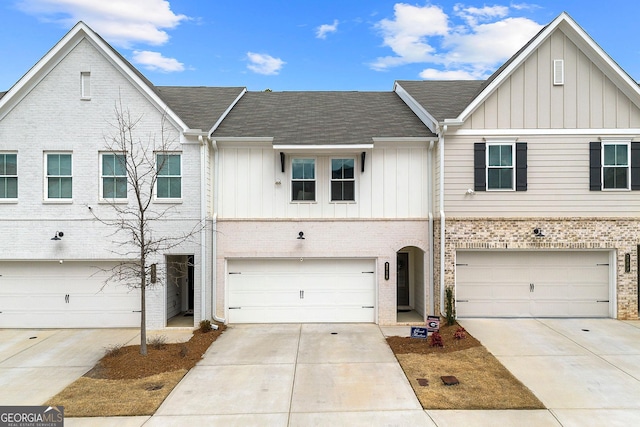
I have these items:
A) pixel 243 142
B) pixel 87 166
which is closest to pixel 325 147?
pixel 243 142

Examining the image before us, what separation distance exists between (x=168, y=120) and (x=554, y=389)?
11.8 meters

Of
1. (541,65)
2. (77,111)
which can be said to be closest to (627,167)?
(541,65)

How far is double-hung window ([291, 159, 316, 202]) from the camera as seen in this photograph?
12.2 metres

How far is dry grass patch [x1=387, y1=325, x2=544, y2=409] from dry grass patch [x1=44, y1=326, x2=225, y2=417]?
4.89 metres

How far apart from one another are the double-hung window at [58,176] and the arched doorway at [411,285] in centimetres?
1091

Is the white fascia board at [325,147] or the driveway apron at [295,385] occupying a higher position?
the white fascia board at [325,147]

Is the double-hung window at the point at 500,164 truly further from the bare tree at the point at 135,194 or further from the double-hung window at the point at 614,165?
the bare tree at the point at 135,194

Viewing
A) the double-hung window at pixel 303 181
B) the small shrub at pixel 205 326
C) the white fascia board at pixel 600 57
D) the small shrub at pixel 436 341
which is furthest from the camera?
the double-hung window at pixel 303 181

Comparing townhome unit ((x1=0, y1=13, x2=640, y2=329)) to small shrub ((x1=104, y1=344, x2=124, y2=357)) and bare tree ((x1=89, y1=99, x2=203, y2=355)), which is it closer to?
bare tree ((x1=89, y1=99, x2=203, y2=355))

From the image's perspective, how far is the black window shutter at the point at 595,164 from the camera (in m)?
12.0

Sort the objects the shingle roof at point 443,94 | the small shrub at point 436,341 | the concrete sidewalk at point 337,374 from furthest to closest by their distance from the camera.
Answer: the shingle roof at point 443,94 < the small shrub at point 436,341 < the concrete sidewalk at point 337,374

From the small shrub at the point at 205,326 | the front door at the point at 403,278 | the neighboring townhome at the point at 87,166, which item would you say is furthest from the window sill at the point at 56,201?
the front door at the point at 403,278

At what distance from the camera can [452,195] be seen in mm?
11969

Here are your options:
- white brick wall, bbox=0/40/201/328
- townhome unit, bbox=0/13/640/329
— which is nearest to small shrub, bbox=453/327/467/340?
townhome unit, bbox=0/13/640/329
